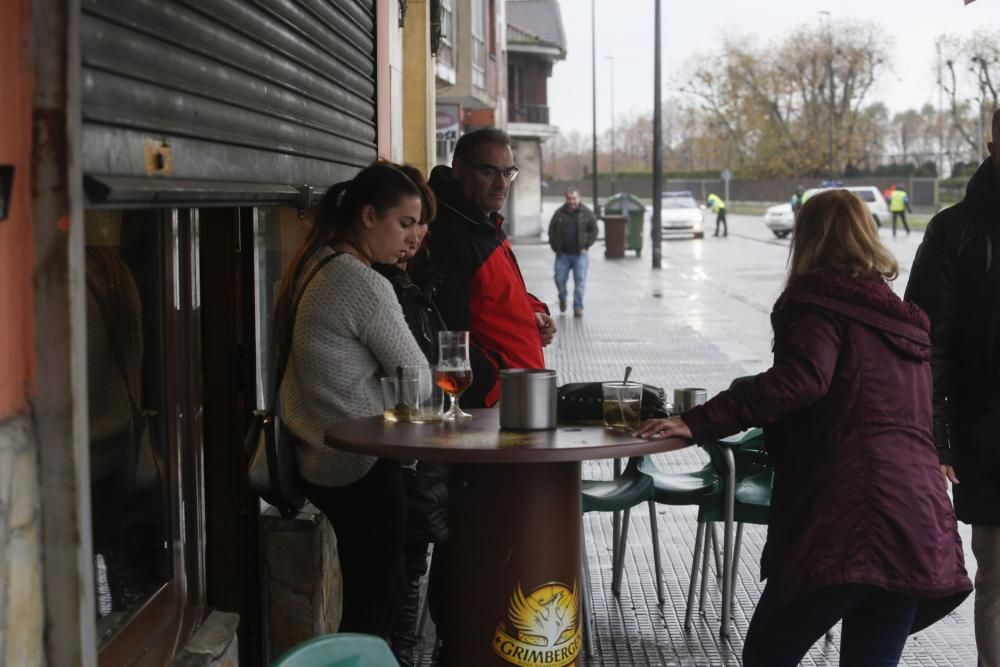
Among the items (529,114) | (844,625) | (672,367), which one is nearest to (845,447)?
(844,625)

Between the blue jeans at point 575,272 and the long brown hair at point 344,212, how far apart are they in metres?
14.8

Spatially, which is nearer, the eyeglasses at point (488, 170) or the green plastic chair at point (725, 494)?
the eyeglasses at point (488, 170)

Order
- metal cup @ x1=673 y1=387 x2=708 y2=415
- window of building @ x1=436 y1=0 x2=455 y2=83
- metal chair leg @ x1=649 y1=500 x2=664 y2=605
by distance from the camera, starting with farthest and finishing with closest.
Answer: window of building @ x1=436 y1=0 x2=455 y2=83 → metal chair leg @ x1=649 y1=500 x2=664 y2=605 → metal cup @ x1=673 y1=387 x2=708 y2=415

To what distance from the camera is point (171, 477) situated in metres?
4.25

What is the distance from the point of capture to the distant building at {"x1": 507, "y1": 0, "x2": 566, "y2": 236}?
46.2 meters

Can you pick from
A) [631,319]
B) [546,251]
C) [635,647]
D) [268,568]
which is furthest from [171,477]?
[546,251]

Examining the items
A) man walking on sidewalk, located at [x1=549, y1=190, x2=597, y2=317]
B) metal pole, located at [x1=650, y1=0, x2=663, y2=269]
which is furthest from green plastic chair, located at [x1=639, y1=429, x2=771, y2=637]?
metal pole, located at [x1=650, y1=0, x2=663, y2=269]

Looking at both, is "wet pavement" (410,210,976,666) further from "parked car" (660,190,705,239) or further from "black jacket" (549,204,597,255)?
"parked car" (660,190,705,239)

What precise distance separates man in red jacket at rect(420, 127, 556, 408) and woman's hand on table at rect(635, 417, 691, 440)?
120cm

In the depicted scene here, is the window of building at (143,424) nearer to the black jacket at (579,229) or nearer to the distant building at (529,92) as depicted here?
the black jacket at (579,229)

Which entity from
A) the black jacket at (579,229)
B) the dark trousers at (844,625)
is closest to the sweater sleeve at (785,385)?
the dark trousers at (844,625)

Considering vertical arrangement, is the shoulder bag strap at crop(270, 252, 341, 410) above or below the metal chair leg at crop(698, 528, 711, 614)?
above

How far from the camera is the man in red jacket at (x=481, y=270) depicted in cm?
478

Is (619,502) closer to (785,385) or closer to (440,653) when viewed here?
(440,653)
